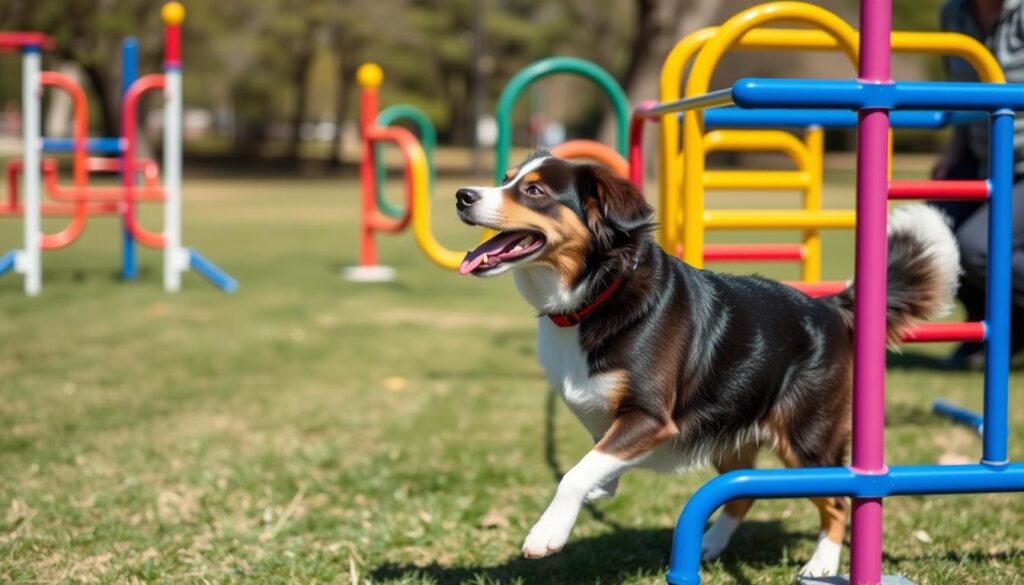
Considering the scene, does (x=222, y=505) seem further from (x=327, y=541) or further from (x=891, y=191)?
(x=891, y=191)

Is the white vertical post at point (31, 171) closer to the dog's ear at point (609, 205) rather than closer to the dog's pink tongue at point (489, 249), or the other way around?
the dog's pink tongue at point (489, 249)

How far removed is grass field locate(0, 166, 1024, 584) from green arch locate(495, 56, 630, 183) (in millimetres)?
1338

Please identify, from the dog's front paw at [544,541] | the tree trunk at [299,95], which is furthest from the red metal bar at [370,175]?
the tree trunk at [299,95]

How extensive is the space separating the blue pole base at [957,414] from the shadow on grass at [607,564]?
72.9 inches

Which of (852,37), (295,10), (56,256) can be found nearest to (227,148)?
(295,10)

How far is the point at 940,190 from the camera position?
354 cm

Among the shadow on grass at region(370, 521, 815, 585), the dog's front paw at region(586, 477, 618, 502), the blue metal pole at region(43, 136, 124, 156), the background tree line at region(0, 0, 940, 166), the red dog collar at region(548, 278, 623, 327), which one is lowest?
the shadow on grass at region(370, 521, 815, 585)

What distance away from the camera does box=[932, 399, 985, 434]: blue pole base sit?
5.39m

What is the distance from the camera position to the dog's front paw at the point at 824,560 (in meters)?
3.39

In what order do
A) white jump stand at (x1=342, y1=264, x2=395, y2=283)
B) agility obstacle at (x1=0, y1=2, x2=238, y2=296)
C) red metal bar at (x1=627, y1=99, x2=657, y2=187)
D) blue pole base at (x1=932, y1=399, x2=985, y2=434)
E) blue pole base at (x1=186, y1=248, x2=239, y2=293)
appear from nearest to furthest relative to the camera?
red metal bar at (x1=627, y1=99, x2=657, y2=187) → blue pole base at (x1=932, y1=399, x2=985, y2=434) → agility obstacle at (x1=0, y1=2, x2=238, y2=296) → blue pole base at (x1=186, y1=248, x2=239, y2=293) → white jump stand at (x1=342, y1=264, x2=395, y2=283)

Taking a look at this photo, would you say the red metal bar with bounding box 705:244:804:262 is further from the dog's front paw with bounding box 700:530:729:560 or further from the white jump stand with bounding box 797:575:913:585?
the white jump stand with bounding box 797:575:913:585

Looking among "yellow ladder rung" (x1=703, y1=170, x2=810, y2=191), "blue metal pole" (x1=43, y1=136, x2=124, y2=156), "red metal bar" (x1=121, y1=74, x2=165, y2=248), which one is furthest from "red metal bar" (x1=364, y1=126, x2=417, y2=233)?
"yellow ladder rung" (x1=703, y1=170, x2=810, y2=191)

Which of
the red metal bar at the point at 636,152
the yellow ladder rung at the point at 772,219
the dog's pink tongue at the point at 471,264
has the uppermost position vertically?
the red metal bar at the point at 636,152

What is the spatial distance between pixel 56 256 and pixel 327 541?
1041cm
